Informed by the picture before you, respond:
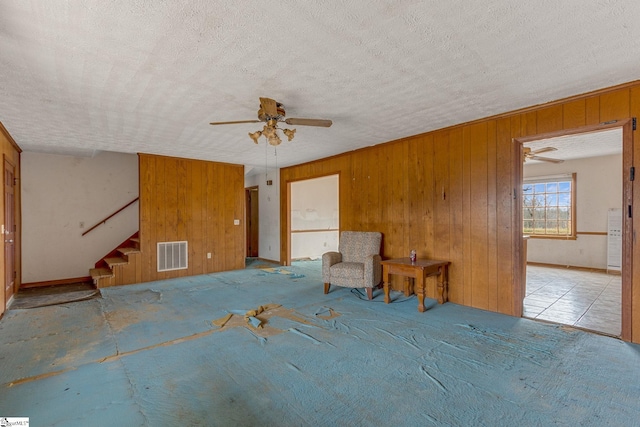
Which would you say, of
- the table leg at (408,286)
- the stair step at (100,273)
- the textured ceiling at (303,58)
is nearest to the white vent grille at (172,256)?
Result: the stair step at (100,273)

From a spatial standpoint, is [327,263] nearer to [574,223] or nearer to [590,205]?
[574,223]

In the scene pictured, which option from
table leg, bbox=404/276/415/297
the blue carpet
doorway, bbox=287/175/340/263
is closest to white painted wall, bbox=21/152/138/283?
the blue carpet

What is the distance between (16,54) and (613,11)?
3832mm

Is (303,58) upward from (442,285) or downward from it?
upward

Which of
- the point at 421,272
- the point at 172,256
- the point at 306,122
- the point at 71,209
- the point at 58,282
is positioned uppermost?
the point at 306,122

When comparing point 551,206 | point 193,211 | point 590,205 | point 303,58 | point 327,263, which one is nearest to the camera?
point 303,58

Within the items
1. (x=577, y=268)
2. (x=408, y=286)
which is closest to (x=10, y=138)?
(x=408, y=286)

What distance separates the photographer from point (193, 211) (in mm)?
6211

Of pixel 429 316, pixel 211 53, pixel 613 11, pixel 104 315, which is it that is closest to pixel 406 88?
pixel 613 11

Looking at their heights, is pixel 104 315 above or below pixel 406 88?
below

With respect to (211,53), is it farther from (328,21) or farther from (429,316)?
(429,316)

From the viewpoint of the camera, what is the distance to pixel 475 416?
5.96ft

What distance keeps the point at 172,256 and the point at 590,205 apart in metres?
8.66

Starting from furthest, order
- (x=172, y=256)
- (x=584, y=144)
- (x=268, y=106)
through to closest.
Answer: (x=172, y=256) < (x=584, y=144) < (x=268, y=106)
